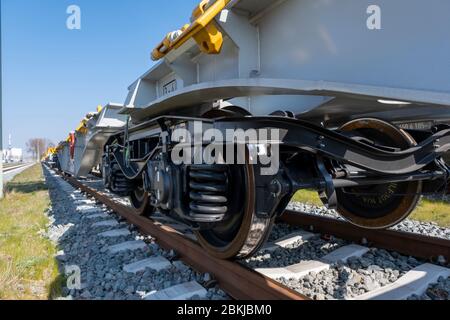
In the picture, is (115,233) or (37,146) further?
(37,146)

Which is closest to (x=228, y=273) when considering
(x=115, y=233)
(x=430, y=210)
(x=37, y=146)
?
(x=115, y=233)

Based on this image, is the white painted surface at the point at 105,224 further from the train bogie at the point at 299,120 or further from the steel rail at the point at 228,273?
the train bogie at the point at 299,120

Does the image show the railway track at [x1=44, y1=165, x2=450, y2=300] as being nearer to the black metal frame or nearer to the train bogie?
the train bogie

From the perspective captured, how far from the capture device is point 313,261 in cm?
303

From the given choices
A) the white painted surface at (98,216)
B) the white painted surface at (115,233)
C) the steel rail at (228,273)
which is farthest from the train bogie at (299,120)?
the white painted surface at (98,216)

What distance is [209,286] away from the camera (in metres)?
2.64

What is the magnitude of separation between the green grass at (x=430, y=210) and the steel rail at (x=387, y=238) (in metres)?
1.74

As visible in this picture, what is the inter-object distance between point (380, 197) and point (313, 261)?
107 cm

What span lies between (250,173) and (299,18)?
1404 millimetres

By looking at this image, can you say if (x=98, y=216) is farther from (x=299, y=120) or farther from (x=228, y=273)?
(x=299, y=120)

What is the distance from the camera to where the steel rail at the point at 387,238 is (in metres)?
3.03

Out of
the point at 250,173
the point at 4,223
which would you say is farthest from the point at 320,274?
the point at 4,223
